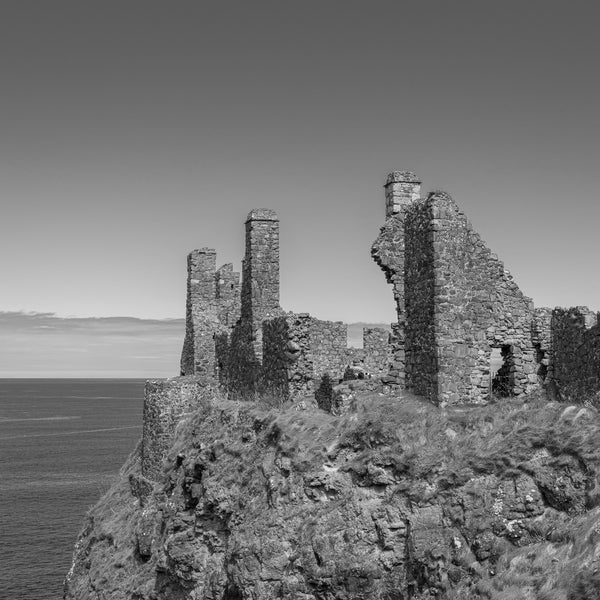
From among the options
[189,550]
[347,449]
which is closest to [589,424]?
[347,449]

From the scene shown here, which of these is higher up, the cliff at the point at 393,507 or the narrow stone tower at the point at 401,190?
the narrow stone tower at the point at 401,190

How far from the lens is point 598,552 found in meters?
12.9

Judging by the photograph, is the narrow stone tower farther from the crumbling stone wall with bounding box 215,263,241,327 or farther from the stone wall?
the crumbling stone wall with bounding box 215,263,241,327

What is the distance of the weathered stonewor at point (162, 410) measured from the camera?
99.2 ft

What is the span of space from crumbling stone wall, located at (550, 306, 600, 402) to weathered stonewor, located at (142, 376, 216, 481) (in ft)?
49.6

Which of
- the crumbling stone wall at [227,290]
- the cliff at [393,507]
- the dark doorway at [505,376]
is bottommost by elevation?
the cliff at [393,507]

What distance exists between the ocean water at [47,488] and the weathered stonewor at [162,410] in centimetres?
2271

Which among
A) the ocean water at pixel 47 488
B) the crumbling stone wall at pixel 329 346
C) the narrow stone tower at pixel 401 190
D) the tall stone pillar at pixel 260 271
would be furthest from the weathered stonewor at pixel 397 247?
the ocean water at pixel 47 488

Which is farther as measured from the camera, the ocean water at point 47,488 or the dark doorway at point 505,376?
the ocean water at point 47,488

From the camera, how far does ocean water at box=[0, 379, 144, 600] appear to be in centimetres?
5231

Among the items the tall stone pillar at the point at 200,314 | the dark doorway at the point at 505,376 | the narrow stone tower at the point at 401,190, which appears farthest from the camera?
the tall stone pillar at the point at 200,314

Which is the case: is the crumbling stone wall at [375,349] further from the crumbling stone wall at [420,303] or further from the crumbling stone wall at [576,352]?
the crumbling stone wall at [576,352]

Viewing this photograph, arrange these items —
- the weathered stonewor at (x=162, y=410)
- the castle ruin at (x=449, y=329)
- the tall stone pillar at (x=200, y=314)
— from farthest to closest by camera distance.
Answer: the tall stone pillar at (x=200, y=314) < the weathered stonewor at (x=162, y=410) < the castle ruin at (x=449, y=329)

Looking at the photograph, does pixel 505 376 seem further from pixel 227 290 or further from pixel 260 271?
pixel 227 290
